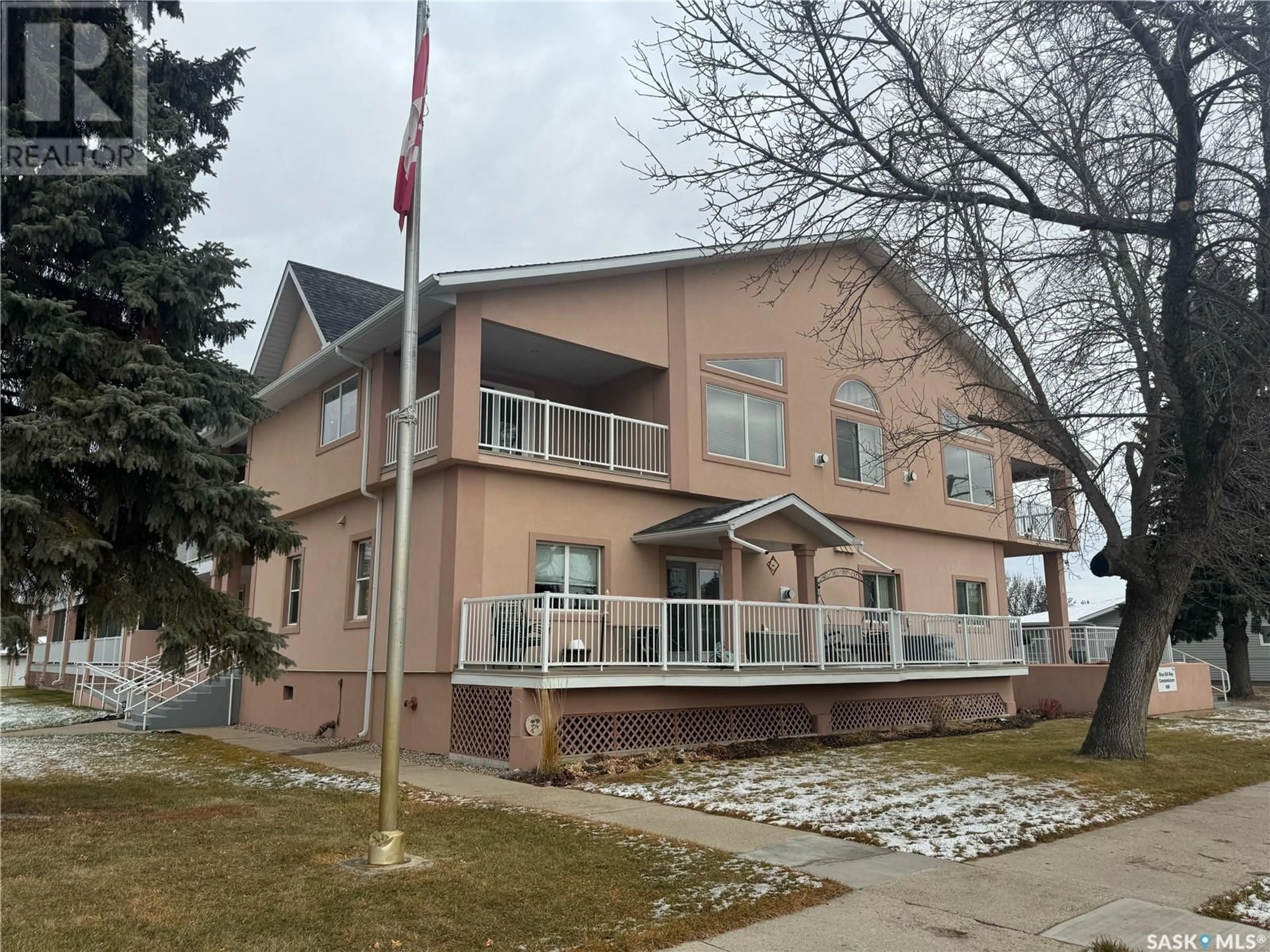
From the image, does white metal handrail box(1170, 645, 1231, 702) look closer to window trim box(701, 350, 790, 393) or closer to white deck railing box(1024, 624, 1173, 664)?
white deck railing box(1024, 624, 1173, 664)

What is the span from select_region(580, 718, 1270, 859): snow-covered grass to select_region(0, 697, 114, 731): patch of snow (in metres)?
16.2

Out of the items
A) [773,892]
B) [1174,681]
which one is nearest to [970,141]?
[773,892]

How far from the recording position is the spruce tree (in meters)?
8.24

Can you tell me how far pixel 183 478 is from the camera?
8836 millimetres

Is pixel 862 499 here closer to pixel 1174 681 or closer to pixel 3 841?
pixel 1174 681

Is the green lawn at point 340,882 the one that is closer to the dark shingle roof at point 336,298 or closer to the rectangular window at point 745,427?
the rectangular window at point 745,427

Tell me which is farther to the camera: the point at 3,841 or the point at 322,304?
the point at 322,304

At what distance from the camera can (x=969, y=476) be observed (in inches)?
914

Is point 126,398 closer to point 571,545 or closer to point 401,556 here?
point 401,556

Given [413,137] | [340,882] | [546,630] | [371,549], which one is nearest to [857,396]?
[371,549]

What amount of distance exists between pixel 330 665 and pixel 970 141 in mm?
14369

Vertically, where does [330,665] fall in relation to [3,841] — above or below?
above

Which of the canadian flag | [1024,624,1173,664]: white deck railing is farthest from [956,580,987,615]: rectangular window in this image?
the canadian flag

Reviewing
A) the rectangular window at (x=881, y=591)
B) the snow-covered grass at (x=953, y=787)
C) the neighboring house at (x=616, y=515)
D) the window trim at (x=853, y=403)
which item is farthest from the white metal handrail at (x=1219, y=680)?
the window trim at (x=853, y=403)
